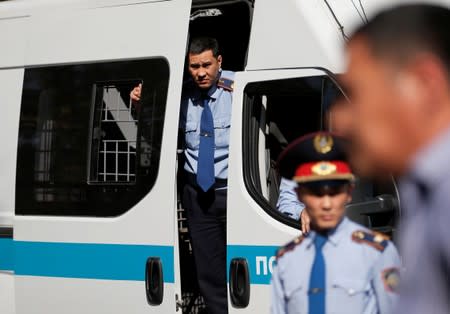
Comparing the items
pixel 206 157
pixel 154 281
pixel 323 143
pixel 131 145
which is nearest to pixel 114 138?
pixel 131 145

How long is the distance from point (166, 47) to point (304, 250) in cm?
205

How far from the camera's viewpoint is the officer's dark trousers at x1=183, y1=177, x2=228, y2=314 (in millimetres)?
4273

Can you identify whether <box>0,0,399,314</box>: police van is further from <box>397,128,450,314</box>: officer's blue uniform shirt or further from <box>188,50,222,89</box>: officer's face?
<box>397,128,450,314</box>: officer's blue uniform shirt

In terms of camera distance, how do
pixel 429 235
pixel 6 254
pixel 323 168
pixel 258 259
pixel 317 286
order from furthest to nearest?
pixel 6 254, pixel 258 259, pixel 323 168, pixel 317 286, pixel 429 235

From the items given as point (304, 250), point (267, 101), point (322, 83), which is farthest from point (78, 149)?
point (304, 250)

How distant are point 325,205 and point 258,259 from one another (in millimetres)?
1477

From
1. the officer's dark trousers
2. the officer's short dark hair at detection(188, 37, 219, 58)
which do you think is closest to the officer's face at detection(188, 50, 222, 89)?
the officer's short dark hair at detection(188, 37, 219, 58)

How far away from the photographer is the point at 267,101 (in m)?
4.07

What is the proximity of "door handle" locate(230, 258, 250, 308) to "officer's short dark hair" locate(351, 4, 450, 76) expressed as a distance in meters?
2.74

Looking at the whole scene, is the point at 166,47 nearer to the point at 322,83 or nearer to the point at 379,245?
the point at 322,83

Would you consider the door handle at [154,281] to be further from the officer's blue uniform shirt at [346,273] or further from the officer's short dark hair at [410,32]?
the officer's short dark hair at [410,32]

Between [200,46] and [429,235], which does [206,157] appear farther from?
[429,235]

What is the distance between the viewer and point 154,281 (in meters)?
4.07

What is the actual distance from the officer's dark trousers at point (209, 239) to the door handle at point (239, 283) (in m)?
0.38
